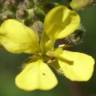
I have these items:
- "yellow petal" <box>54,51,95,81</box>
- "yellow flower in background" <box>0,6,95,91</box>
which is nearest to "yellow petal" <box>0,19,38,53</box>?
"yellow flower in background" <box>0,6,95,91</box>

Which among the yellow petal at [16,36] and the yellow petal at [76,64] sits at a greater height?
the yellow petal at [16,36]

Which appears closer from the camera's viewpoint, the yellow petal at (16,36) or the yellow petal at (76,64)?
the yellow petal at (16,36)

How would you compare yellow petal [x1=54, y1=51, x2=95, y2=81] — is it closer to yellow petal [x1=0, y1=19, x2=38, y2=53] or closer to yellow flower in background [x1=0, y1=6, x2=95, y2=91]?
yellow flower in background [x1=0, y1=6, x2=95, y2=91]

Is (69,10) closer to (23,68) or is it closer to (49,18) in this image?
(49,18)

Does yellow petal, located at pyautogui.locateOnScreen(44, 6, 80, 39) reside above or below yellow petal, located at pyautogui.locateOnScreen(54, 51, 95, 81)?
above

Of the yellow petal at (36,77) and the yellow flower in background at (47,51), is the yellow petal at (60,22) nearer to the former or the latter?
the yellow flower in background at (47,51)

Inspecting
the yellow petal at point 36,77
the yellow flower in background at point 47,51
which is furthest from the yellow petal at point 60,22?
the yellow petal at point 36,77
